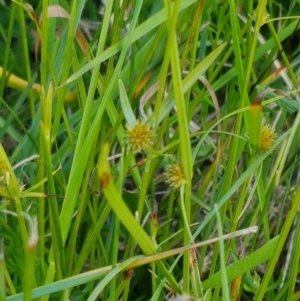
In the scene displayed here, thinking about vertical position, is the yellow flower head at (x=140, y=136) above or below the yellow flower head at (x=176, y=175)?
above

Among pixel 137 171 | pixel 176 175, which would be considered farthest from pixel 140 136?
pixel 137 171

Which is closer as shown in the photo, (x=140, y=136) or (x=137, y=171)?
(x=140, y=136)

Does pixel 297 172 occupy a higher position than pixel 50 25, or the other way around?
pixel 50 25

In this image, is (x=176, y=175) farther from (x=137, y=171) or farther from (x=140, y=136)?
(x=137, y=171)

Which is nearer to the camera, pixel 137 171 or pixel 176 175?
pixel 176 175

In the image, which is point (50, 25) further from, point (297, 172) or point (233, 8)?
point (297, 172)

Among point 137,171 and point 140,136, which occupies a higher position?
point 140,136

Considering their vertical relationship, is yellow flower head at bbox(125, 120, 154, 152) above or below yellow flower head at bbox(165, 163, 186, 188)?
above

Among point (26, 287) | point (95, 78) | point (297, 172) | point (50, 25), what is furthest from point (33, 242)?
point (297, 172)
